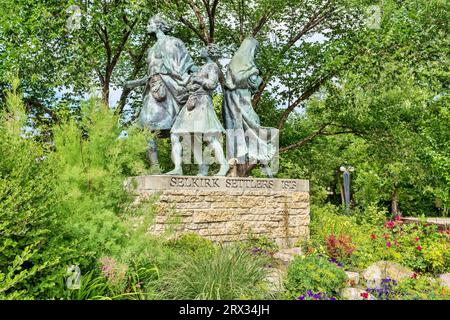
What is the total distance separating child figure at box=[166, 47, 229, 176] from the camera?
8930mm

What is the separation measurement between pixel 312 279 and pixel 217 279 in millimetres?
1116

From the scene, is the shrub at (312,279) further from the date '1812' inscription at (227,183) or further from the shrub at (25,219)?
the date '1812' inscription at (227,183)

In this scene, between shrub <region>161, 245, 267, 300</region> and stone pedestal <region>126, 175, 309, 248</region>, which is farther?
stone pedestal <region>126, 175, 309, 248</region>

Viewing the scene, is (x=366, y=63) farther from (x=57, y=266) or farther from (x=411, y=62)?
(x=57, y=266)

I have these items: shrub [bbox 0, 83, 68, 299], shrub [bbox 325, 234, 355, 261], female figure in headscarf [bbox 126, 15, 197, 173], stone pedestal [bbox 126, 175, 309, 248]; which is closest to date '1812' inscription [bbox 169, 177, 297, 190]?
stone pedestal [bbox 126, 175, 309, 248]

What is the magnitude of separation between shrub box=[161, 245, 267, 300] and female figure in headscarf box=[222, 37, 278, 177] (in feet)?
15.1

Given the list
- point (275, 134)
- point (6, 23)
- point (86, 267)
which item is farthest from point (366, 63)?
point (86, 267)

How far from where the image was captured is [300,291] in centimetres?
551

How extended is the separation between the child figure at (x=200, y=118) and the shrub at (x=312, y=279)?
367 cm

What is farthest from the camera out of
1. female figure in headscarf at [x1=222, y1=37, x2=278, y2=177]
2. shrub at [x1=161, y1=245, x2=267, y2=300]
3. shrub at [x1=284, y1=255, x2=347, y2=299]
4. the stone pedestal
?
female figure in headscarf at [x1=222, y1=37, x2=278, y2=177]

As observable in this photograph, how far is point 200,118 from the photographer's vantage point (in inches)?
352

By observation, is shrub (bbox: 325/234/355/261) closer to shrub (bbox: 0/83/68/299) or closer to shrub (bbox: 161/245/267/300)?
shrub (bbox: 161/245/267/300)

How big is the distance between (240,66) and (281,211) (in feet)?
9.85

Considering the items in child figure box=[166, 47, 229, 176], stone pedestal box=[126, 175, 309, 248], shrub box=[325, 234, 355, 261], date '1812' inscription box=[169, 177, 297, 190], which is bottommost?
shrub box=[325, 234, 355, 261]
